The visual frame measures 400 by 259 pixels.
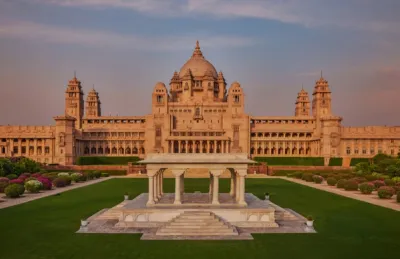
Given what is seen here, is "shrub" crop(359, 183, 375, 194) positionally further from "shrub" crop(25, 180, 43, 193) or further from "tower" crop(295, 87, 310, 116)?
"tower" crop(295, 87, 310, 116)

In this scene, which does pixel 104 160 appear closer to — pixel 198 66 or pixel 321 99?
pixel 198 66

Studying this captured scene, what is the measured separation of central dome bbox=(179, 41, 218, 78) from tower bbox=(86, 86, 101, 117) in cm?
→ 2831

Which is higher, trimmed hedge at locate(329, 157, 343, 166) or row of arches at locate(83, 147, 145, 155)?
row of arches at locate(83, 147, 145, 155)

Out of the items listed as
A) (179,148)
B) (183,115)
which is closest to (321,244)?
(179,148)

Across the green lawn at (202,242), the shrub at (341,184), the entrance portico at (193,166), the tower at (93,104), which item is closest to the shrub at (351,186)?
the shrub at (341,184)

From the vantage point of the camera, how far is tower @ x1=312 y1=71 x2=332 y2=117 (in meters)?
101

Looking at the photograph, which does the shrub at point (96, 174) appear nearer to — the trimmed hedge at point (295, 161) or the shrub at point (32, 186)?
the shrub at point (32, 186)

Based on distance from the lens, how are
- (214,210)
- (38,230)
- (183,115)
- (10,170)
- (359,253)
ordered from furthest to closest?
(183,115), (10,170), (214,210), (38,230), (359,253)

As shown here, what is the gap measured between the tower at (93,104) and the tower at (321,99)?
2462 inches

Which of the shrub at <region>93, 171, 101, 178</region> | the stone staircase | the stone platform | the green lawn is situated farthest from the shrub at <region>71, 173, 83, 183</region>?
the stone staircase

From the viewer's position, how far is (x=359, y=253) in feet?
55.3

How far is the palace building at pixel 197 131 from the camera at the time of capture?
88500mm

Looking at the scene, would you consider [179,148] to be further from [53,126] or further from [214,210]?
[214,210]

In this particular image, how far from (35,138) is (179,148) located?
3545 cm
